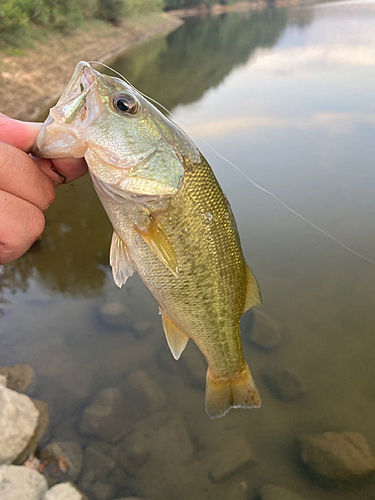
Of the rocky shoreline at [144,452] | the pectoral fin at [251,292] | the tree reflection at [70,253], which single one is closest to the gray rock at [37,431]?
the rocky shoreline at [144,452]

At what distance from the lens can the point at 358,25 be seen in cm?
4281

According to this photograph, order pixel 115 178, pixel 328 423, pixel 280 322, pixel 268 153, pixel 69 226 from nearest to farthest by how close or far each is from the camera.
→ pixel 115 178
pixel 328 423
pixel 280 322
pixel 69 226
pixel 268 153

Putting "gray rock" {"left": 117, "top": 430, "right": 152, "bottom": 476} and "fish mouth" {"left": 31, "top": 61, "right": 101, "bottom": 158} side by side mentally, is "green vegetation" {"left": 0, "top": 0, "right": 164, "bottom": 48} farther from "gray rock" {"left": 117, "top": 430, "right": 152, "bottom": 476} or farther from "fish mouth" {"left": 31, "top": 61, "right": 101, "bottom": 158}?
"gray rock" {"left": 117, "top": 430, "right": 152, "bottom": 476}

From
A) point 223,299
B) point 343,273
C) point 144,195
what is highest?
point 144,195

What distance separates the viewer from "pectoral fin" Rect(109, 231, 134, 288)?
2035 millimetres

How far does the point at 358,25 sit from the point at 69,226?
5074cm

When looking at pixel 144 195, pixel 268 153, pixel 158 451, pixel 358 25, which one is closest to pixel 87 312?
pixel 158 451

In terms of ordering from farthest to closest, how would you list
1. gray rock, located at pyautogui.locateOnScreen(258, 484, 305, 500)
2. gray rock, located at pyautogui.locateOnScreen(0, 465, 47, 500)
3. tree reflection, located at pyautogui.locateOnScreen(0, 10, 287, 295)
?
1. tree reflection, located at pyautogui.locateOnScreen(0, 10, 287, 295)
2. gray rock, located at pyautogui.locateOnScreen(258, 484, 305, 500)
3. gray rock, located at pyautogui.locateOnScreen(0, 465, 47, 500)

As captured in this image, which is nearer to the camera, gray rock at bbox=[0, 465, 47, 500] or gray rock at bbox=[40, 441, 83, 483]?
gray rock at bbox=[0, 465, 47, 500]

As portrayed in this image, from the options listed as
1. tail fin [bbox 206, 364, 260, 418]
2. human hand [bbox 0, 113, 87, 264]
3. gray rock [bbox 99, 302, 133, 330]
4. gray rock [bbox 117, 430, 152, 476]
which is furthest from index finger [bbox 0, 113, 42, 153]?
gray rock [bbox 99, 302, 133, 330]

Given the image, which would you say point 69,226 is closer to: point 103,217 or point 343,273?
point 103,217

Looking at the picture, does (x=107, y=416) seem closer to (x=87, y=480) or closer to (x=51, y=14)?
(x=87, y=480)

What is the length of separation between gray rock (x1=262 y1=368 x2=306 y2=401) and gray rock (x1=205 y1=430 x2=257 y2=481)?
2.31 feet

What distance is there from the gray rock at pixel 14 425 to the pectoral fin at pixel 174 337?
6.95ft
